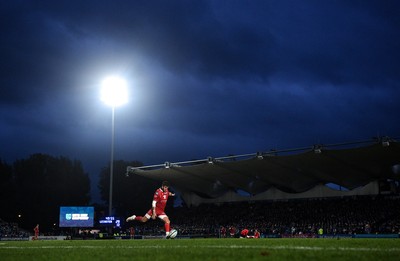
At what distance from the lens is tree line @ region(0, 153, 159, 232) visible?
8194 cm

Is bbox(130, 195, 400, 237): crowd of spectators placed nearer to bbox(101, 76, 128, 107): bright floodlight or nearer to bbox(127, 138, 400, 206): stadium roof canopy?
bbox(127, 138, 400, 206): stadium roof canopy

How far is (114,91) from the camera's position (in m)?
47.4

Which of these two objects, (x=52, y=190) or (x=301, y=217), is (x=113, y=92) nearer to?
(x=301, y=217)

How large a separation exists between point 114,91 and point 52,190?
145 ft

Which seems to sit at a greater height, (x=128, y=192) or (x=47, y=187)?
(x=47, y=187)

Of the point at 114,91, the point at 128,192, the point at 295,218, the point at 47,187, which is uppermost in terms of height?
the point at 114,91

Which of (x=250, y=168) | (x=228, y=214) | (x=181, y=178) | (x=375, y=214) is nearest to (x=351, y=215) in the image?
(x=375, y=214)

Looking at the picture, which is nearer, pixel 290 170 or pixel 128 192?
pixel 290 170

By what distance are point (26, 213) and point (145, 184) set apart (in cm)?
2318

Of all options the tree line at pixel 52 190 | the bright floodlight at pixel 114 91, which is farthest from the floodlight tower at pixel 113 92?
the tree line at pixel 52 190

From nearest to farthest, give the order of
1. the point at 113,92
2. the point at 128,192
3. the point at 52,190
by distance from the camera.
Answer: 1. the point at 113,92
2. the point at 52,190
3. the point at 128,192

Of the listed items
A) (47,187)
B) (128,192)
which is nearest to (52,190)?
(47,187)

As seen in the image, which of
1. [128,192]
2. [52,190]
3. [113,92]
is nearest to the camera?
[113,92]

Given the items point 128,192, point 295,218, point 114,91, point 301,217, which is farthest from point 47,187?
point 301,217
